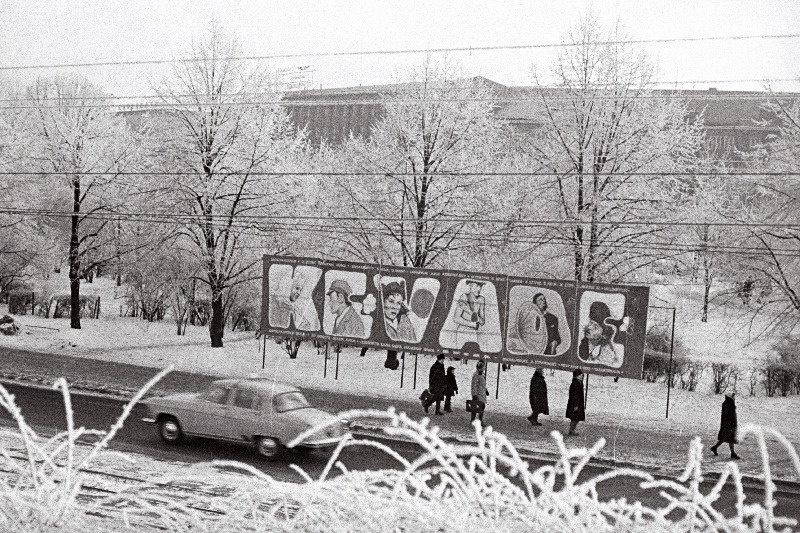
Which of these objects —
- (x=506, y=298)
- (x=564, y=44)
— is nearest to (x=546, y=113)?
(x=564, y=44)

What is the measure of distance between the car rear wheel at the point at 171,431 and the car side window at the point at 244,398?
1.21 meters

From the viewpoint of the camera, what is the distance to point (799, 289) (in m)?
19.3

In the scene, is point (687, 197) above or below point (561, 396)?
above

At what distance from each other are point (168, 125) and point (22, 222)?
851 cm

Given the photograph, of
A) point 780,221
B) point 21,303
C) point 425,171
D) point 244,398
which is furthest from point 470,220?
point 21,303

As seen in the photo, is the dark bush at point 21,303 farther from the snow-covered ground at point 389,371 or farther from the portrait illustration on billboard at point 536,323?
the portrait illustration on billboard at point 536,323

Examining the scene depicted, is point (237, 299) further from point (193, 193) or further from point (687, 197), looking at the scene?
point (687, 197)

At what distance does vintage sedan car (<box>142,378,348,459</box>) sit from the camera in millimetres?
13336

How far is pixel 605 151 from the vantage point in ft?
75.8

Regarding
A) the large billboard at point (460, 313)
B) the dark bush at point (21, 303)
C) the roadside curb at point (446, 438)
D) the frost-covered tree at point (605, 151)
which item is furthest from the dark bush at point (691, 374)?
the dark bush at point (21, 303)

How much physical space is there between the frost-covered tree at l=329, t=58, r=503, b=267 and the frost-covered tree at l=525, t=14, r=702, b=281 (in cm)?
229

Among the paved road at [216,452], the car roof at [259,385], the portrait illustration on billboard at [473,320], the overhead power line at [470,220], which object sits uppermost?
the overhead power line at [470,220]

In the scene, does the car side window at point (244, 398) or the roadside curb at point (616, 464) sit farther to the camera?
the car side window at point (244, 398)

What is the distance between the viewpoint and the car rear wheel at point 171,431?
14.2 meters
